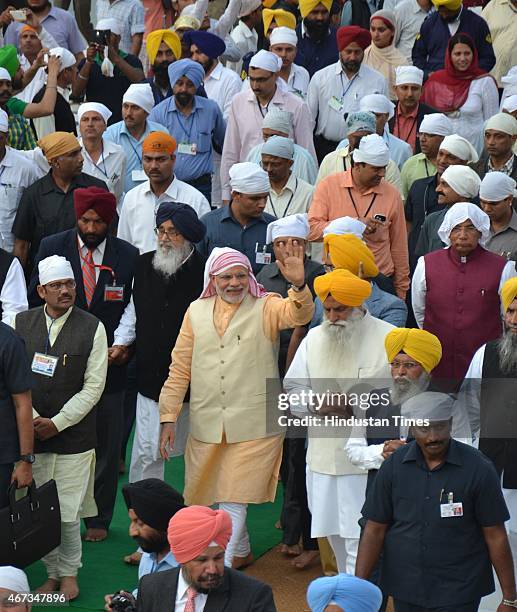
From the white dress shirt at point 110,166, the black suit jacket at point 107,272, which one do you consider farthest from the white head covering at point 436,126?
the black suit jacket at point 107,272

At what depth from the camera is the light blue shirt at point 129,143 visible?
39.0 ft

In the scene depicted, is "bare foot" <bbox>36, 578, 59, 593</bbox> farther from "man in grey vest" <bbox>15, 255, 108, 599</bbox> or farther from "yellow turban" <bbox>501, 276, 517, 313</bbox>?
"yellow turban" <bbox>501, 276, 517, 313</bbox>

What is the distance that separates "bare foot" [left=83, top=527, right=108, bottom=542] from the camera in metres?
9.73

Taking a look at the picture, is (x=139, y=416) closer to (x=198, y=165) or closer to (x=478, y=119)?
(x=198, y=165)

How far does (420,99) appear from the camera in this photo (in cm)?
1357

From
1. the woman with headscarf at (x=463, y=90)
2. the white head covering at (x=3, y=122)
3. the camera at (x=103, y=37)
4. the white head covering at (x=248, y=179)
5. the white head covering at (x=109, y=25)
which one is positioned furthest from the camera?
the white head covering at (x=109, y=25)

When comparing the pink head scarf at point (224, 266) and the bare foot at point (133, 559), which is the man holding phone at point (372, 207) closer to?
the pink head scarf at point (224, 266)

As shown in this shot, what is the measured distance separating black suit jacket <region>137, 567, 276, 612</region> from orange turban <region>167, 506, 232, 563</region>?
0.40 ft

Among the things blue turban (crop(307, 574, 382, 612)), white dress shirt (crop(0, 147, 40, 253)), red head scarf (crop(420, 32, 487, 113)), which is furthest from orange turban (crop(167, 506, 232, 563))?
red head scarf (crop(420, 32, 487, 113))

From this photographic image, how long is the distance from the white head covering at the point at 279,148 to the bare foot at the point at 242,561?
9.72ft

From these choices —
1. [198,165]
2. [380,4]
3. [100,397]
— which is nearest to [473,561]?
[100,397]

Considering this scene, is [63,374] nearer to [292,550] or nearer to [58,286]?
[58,286]

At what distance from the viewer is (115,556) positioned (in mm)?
9469

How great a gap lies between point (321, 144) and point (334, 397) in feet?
18.8
